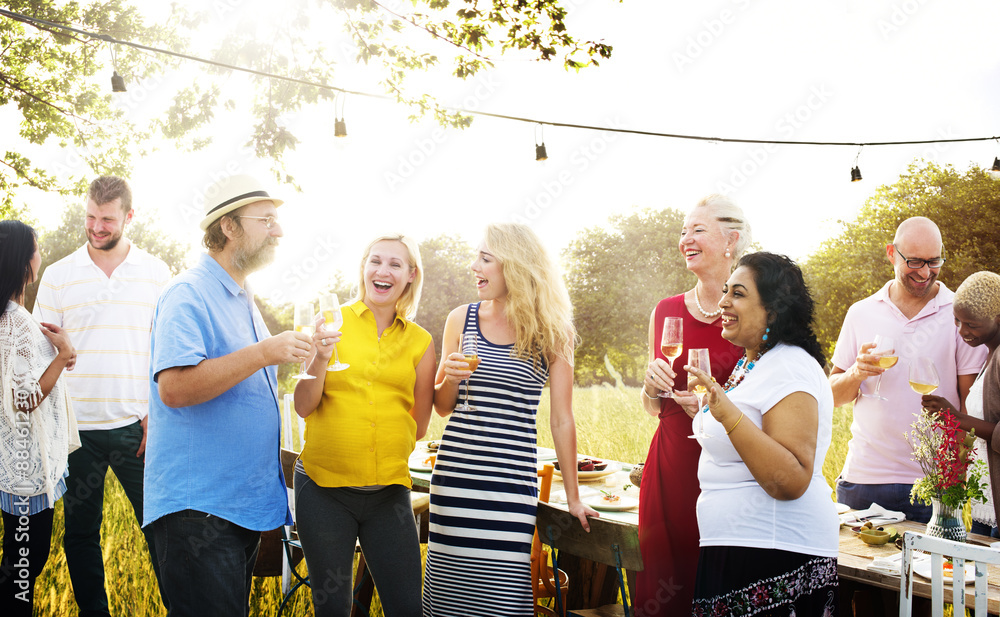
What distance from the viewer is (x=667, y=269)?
24.2 metres

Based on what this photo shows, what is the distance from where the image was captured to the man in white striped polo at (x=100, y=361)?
342 centimetres

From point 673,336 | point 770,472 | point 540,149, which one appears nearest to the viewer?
point 770,472

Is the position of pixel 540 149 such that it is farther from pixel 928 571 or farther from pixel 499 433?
pixel 928 571

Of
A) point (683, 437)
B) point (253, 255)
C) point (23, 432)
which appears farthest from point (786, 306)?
point (23, 432)

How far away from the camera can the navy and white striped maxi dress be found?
2.60m

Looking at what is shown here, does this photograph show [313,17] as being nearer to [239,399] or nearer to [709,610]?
[239,399]

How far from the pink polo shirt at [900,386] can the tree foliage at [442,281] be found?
878 inches

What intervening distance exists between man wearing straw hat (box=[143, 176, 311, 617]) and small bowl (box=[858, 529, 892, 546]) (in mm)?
2185

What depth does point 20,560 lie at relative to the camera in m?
2.81

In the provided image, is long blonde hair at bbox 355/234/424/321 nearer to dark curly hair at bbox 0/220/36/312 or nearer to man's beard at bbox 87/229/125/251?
dark curly hair at bbox 0/220/36/312

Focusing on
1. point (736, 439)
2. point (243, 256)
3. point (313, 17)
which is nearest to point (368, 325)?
point (243, 256)

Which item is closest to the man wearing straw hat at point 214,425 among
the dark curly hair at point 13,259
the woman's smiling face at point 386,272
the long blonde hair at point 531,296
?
the woman's smiling face at point 386,272

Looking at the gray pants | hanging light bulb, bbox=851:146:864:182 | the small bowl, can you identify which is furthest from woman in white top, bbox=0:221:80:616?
hanging light bulb, bbox=851:146:864:182

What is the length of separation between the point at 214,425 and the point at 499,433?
3.56ft
